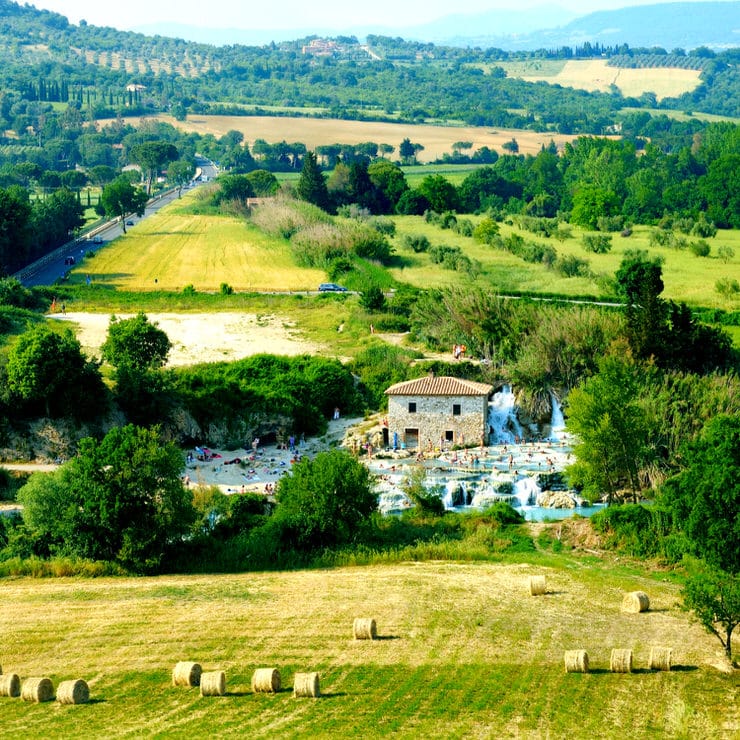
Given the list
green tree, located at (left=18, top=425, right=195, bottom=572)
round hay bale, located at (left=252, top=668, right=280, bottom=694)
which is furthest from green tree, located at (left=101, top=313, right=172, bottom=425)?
round hay bale, located at (left=252, top=668, right=280, bottom=694)

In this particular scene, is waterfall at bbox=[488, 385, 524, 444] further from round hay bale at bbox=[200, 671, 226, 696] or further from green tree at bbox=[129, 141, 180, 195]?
green tree at bbox=[129, 141, 180, 195]

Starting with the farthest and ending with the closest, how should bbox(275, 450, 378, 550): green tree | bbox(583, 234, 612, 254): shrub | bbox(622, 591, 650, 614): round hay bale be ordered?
bbox(583, 234, 612, 254): shrub, bbox(275, 450, 378, 550): green tree, bbox(622, 591, 650, 614): round hay bale

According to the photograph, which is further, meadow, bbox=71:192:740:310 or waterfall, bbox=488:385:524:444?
meadow, bbox=71:192:740:310

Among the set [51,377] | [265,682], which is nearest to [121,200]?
[51,377]

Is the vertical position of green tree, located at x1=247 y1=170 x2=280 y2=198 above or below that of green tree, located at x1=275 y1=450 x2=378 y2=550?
above

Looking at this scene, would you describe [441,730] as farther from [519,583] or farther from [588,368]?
[588,368]

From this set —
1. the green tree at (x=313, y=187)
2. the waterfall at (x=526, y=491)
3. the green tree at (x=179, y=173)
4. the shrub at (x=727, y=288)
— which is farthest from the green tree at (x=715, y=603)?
the green tree at (x=179, y=173)

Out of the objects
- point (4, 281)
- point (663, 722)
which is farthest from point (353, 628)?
point (4, 281)

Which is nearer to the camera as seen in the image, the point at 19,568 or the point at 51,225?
the point at 19,568
